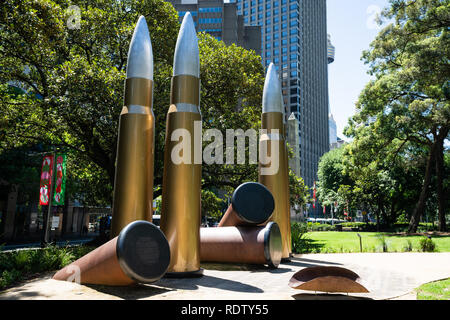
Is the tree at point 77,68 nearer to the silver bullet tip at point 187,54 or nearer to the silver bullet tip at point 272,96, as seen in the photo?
the silver bullet tip at point 187,54

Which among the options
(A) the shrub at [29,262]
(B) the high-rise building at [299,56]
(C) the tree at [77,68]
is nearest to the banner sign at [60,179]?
(C) the tree at [77,68]

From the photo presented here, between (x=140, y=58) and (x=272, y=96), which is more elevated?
(x=272, y=96)

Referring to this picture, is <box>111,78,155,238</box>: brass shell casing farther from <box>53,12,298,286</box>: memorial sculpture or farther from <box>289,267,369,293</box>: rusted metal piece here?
<box>289,267,369,293</box>: rusted metal piece

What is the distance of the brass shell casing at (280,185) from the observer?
45.1ft

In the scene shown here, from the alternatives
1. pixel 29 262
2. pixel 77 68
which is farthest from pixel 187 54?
pixel 29 262

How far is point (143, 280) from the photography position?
24.7 feet

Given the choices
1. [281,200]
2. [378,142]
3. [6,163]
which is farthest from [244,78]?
[6,163]

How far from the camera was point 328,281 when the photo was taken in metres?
6.73

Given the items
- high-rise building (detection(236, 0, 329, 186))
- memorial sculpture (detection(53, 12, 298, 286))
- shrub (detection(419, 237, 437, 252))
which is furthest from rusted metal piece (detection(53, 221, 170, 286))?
high-rise building (detection(236, 0, 329, 186))

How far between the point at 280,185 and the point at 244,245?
3.24m

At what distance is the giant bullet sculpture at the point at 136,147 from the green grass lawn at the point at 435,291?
7.07 metres

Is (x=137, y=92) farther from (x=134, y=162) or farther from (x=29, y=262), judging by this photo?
(x=29, y=262)
